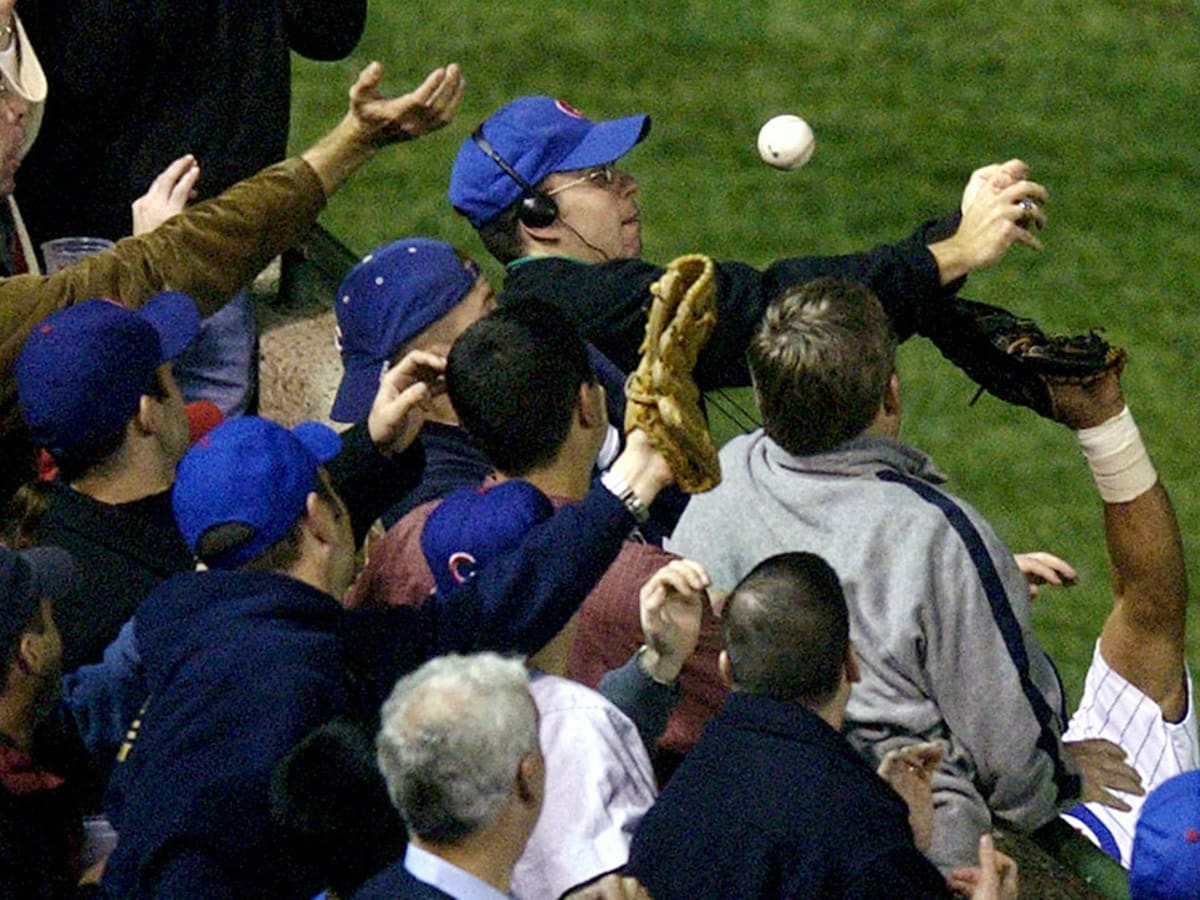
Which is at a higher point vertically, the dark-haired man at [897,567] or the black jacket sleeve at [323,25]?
the dark-haired man at [897,567]

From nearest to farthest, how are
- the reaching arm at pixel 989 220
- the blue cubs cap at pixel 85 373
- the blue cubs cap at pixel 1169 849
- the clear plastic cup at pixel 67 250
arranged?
1. the blue cubs cap at pixel 1169 849
2. the blue cubs cap at pixel 85 373
3. the reaching arm at pixel 989 220
4. the clear plastic cup at pixel 67 250

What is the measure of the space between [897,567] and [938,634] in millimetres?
118

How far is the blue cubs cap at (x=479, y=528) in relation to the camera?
13.0 ft

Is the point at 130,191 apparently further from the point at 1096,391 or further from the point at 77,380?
the point at 1096,391

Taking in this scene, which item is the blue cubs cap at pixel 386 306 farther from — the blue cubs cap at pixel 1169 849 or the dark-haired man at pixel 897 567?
the blue cubs cap at pixel 1169 849

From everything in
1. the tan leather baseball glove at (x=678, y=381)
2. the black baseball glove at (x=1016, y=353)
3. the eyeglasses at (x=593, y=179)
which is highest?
the tan leather baseball glove at (x=678, y=381)

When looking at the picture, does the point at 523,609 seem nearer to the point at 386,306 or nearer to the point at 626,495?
the point at 626,495

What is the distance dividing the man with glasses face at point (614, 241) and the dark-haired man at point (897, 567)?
29.2 inches

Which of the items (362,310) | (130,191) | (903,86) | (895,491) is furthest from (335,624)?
(903,86)

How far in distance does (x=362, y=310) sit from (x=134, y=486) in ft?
2.50

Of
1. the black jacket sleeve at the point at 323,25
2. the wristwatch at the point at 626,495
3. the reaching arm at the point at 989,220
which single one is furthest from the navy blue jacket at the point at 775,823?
the black jacket sleeve at the point at 323,25

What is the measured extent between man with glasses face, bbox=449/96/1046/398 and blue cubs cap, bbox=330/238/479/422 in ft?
0.48

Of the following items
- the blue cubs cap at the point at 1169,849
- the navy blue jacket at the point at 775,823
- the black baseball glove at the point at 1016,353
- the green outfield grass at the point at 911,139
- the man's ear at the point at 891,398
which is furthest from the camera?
the green outfield grass at the point at 911,139

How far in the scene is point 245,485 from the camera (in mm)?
3855
